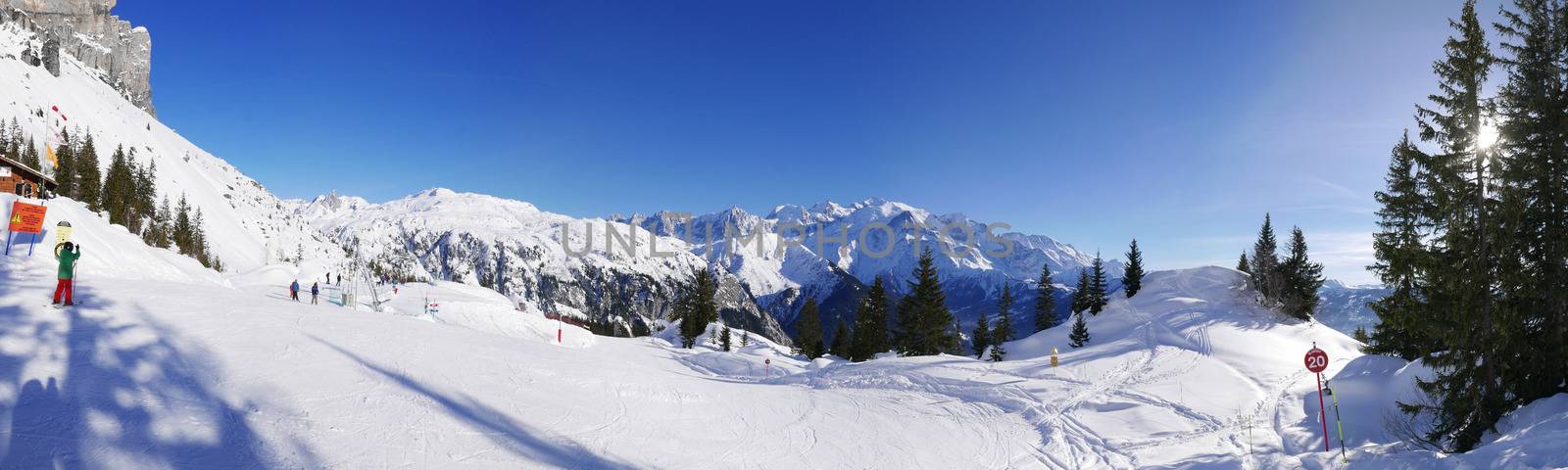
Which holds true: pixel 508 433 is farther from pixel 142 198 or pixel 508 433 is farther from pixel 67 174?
→ pixel 142 198

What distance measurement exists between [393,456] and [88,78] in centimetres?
27484

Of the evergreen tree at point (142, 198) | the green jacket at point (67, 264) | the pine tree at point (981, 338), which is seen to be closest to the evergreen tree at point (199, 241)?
the evergreen tree at point (142, 198)

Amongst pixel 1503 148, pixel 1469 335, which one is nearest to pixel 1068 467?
pixel 1469 335

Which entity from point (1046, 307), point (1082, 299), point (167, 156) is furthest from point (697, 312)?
point (167, 156)

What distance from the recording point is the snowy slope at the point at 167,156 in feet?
360

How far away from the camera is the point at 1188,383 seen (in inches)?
918

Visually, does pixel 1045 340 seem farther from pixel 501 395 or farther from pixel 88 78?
pixel 88 78

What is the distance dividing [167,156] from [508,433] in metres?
185

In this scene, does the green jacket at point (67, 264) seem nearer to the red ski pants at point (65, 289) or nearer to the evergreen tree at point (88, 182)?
the red ski pants at point (65, 289)

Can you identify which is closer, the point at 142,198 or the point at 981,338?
the point at 981,338

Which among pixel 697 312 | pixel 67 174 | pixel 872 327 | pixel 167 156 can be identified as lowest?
pixel 872 327

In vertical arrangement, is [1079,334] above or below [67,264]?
below

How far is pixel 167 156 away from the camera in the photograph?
131 metres

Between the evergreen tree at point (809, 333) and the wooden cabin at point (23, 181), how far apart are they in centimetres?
5933
